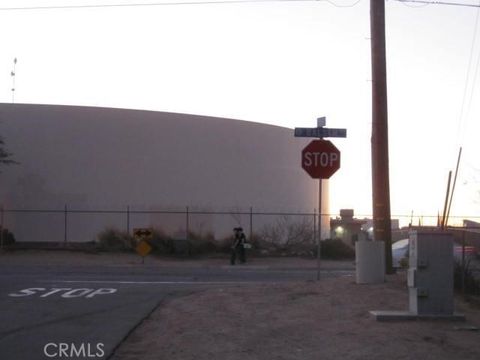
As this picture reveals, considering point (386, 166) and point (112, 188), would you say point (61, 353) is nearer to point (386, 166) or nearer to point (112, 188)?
point (386, 166)

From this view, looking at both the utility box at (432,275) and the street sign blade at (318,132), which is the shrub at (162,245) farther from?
the utility box at (432,275)

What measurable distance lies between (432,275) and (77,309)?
5.95m

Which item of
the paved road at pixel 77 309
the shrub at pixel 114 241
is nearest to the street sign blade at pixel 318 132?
the paved road at pixel 77 309

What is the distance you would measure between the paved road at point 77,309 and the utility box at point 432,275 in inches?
160

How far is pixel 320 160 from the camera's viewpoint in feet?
49.0

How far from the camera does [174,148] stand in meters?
40.7

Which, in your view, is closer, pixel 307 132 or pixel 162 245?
pixel 307 132

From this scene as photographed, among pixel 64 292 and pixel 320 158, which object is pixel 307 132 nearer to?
pixel 320 158

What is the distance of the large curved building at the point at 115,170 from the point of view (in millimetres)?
38688

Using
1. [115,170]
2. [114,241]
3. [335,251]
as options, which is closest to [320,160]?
[335,251]

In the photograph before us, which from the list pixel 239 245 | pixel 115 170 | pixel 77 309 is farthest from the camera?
pixel 115 170

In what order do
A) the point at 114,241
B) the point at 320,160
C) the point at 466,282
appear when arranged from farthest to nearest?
the point at 114,241, the point at 320,160, the point at 466,282

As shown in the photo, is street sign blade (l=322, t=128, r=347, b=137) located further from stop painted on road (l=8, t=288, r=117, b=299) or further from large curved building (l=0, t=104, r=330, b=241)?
large curved building (l=0, t=104, r=330, b=241)

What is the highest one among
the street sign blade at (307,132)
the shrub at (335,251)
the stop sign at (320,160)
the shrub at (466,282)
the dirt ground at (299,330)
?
the street sign blade at (307,132)
